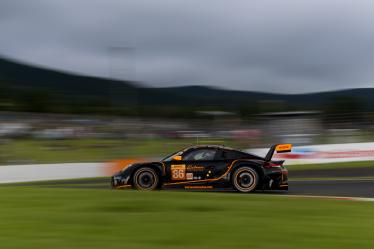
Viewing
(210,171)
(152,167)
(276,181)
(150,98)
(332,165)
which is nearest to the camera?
(276,181)

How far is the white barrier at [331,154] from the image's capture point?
69.6 ft

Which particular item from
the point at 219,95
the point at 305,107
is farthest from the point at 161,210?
the point at 219,95

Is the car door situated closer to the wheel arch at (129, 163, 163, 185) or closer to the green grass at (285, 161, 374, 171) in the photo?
the wheel arch at (129, 163, 163, 185)

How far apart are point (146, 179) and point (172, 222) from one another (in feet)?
21.2

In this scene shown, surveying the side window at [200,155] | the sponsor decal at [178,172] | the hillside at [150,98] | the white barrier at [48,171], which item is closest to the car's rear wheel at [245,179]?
the side window at [200,155]

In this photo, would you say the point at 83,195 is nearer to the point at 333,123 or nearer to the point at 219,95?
the point at 333,123

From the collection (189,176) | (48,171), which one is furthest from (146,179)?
(48,171)

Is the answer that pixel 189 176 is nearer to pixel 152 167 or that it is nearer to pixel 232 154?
pixel 152 167

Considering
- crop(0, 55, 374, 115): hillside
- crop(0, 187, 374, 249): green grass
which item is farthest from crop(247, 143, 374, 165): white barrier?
crop(0, 187, 374, 249): green grass

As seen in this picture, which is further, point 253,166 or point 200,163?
point 200,163

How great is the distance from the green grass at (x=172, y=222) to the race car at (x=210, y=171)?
175 inches

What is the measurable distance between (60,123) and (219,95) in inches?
527

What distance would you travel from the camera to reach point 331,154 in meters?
21.4

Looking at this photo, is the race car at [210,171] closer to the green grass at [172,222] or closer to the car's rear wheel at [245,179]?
the car's rear wheel at [245,179]
